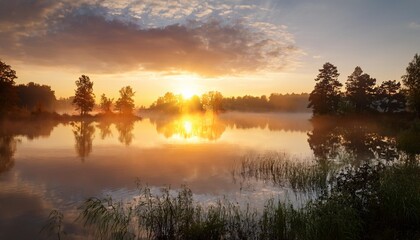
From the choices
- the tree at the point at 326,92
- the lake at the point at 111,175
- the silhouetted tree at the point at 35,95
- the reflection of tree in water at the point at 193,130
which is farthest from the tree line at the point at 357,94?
the silhouetted tree at the point at 35,95

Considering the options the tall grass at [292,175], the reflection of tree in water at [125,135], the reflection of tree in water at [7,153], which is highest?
the tall grass at [292,175]

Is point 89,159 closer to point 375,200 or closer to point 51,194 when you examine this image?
point 51,194

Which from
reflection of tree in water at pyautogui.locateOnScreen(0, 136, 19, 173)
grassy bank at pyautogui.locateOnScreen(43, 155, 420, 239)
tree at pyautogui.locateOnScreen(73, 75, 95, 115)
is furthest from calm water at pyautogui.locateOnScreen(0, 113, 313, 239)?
tree at pyautogui.locateOnScreen(73, 75, 95, 115)

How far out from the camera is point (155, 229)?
48.4 feet

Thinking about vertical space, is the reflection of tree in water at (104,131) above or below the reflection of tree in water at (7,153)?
below

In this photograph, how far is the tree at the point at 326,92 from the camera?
94.9 metres

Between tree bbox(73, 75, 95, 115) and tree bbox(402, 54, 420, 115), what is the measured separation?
106 metres

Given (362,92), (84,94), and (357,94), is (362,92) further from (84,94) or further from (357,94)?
(84,94)

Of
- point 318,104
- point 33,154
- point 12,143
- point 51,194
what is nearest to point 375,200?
point 51,194

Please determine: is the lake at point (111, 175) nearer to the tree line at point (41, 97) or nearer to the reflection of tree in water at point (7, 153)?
the reflection of tree in water at point (7, 153)

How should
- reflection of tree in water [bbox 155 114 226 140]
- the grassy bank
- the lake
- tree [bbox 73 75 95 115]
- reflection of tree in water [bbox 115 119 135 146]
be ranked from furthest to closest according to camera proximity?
1. tree [bbox 73 75 95 115]
2. reflection of tree in water [bbox 155 114 226 140]
3. reflection of tree in water [bbox 115 119 135 146]
4. the lake
5. the grassy bank

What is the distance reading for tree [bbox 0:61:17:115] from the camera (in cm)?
8156

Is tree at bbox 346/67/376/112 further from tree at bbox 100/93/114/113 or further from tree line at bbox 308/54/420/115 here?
tree at bbox 100/93/114/113

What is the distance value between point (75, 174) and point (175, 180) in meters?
9.16
